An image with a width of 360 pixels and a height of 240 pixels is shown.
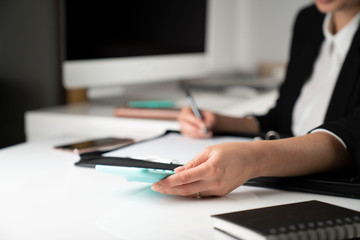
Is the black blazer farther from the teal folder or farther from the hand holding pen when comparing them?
the teal folder

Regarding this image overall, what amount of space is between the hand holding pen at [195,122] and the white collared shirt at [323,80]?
0.31 meters

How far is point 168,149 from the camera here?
0.93m

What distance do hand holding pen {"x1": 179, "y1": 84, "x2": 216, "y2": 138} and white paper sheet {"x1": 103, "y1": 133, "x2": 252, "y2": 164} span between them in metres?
0.02

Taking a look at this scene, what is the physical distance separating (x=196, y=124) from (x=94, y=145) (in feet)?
0.75

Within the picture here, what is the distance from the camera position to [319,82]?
135cm

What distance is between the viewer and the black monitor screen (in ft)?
5.02

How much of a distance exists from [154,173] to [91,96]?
1079mm

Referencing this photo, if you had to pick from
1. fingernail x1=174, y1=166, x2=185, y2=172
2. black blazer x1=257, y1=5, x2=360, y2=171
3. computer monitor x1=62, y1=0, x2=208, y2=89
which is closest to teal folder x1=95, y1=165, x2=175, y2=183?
fingernail x1=174, y1=166, x2=185, y2=172

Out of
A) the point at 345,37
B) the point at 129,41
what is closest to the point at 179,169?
the point at 345,37

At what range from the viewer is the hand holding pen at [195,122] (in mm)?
1075

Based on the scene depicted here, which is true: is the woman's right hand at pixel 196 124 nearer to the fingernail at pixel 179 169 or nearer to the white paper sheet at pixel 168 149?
the white paper sheet at pixel 168 149

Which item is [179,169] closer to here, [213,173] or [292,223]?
[213,173]

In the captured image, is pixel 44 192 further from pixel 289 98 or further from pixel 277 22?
pixel 277 22

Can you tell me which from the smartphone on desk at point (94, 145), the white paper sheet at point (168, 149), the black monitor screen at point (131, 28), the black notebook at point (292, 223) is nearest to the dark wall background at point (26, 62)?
the black monitor screen at point (131, 28)
